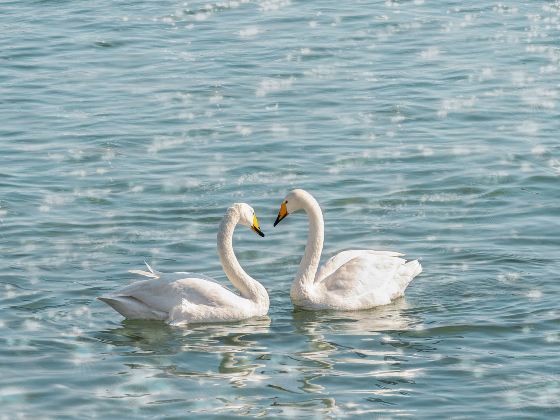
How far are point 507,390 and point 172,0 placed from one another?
21.0m

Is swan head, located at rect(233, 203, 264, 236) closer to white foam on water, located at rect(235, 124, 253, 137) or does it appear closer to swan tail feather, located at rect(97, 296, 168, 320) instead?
swan tail feather, located at rect(97, 296, 168, 320)

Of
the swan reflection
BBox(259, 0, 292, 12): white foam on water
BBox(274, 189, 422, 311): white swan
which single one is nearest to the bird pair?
BBox(274, 189, 422, 311): white swan

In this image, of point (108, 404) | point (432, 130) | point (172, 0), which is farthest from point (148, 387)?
point (172, 0)

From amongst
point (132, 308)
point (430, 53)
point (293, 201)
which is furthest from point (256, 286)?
point (430, 53)

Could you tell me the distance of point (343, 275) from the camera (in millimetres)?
16016

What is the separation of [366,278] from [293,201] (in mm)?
1146

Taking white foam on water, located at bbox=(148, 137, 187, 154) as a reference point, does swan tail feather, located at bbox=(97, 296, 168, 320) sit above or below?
below

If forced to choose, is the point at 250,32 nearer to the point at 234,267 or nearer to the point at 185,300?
the point at 234,267

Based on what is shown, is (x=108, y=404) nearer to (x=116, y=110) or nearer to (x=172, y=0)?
(x=116, y=110)

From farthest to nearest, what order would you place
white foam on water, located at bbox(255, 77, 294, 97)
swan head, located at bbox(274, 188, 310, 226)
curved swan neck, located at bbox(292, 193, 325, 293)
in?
white foam on water, located at bbox(255, 77, 294, 97) < swan head, located at bbox(274, 188, 310, 226) < curved swan neck, located at bbox(292, 193, 325, 293)

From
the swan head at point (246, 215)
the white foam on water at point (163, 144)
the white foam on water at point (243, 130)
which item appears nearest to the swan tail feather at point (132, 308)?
the swan head at point (246, 215)

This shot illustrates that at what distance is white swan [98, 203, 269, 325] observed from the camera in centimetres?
1508

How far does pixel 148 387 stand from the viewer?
1351cm

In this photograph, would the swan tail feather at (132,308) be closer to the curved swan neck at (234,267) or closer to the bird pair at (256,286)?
the bird pair at (256,286)
